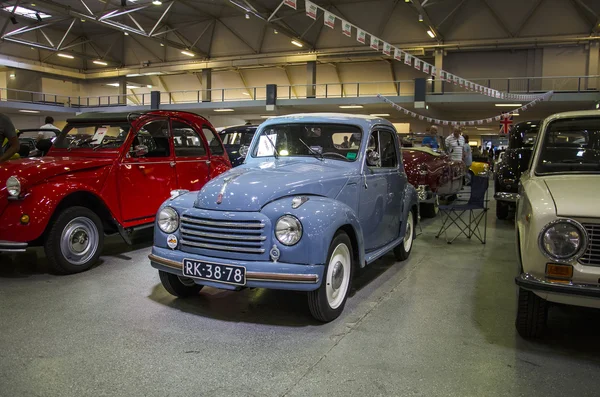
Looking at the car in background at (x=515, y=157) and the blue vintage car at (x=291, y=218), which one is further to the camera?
the car in background at (x=515, y=157)

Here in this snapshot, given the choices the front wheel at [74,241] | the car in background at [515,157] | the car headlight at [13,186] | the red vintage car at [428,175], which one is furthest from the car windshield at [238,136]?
the car headlight at [13,186]

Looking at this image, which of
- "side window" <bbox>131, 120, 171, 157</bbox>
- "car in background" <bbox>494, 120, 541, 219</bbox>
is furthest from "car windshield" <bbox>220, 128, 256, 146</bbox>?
"car in background" <bbox>494, 120, 541, 219</bbox>

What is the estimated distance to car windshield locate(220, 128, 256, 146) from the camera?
429 inches

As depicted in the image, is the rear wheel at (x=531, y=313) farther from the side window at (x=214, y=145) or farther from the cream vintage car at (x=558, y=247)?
the side window at (x=214, y=145)

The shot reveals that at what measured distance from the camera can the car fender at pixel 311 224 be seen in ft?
11.2

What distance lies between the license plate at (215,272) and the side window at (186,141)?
3257 mm

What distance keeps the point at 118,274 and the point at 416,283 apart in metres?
3.46

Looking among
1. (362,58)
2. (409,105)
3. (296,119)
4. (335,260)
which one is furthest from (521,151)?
(362,58)

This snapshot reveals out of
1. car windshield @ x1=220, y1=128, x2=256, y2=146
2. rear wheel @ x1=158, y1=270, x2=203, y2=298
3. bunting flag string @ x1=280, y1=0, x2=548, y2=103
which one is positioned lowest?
rear wheel @ x1=158, y1=270, x2=203, y2=298

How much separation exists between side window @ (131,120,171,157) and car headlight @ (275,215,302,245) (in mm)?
3295

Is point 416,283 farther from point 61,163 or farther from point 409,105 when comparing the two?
point 409,105

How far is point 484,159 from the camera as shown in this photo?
1853cm

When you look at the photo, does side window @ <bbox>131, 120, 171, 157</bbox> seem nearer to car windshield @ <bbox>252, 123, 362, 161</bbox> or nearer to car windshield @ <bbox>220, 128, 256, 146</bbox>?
car windshield @ <bbox>252, 123, 362, 161</bbox>

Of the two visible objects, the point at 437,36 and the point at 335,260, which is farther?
the point at 437,36
